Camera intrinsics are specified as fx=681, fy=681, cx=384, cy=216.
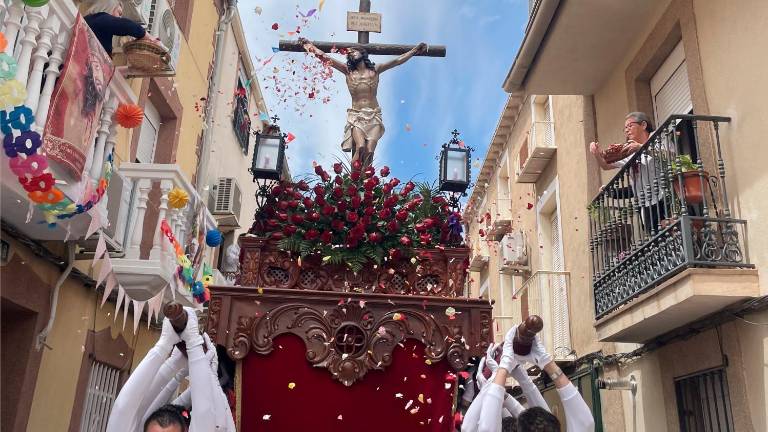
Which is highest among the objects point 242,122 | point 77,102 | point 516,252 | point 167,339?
point 242,122

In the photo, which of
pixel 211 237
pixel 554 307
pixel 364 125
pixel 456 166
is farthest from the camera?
pixel 554 307

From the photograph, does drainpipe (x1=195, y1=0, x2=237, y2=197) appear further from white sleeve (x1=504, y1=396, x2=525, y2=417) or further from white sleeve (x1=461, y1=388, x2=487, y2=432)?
white sleeve (x1=461, y1=388, x2=487, y2=432)

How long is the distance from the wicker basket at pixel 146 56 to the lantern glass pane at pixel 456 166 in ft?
9.15

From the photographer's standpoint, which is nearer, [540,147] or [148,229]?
[148,229]

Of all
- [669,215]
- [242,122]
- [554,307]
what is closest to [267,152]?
[669,215]

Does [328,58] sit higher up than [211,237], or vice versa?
[328,58]

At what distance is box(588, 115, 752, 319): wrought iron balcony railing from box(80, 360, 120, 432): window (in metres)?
4.95

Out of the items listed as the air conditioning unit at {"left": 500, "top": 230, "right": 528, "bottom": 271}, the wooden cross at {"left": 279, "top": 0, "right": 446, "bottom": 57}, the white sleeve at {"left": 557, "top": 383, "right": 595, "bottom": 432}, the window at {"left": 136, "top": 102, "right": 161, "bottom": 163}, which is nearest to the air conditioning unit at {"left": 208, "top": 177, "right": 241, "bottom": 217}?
the window at {"left": 136, "top": 102, "right": 161, "bottom": 163}

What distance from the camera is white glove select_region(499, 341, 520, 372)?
2.88m

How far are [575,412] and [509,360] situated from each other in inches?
13.2

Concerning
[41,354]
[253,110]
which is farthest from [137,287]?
[253,110]

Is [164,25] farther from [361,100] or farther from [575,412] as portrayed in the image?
[575,412]

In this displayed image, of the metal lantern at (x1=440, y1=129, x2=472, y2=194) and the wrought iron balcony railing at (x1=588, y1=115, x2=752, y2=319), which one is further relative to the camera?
the wrought iron balcony railing at (x1=588, y1=115, x2=752, y2=319)

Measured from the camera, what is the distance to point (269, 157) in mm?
4645
